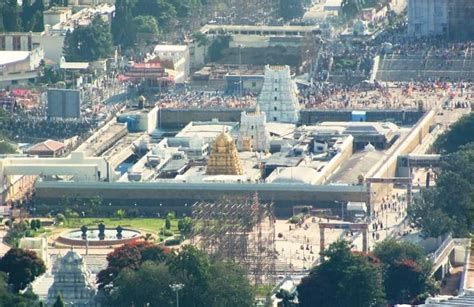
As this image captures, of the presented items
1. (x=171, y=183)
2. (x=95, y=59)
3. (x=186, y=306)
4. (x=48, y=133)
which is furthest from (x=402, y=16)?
(x=186, y=306)

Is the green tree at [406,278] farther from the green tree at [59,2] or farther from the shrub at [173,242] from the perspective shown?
the green tree at [59,2]

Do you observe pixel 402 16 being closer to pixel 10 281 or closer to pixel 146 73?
pixel 146 73

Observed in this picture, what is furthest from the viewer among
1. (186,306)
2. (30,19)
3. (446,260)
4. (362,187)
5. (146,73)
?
(30,19)

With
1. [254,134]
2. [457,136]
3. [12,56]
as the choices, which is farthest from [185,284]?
[12,56]

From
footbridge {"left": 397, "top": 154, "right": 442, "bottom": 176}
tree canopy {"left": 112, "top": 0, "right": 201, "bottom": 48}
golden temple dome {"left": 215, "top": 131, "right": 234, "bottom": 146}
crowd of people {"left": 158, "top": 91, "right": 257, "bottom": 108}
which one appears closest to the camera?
golden temple dome {"left": 215, "top": 131, "right": 234, "bottom": 146}

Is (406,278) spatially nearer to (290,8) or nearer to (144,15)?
(144,15)

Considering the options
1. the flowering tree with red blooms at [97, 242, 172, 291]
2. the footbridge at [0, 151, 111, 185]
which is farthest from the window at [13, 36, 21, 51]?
the flowering tree with red blooms at [97, 242, 172, 291]

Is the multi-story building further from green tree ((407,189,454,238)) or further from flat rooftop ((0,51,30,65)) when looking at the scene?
green tree ((407,189,454,238))
